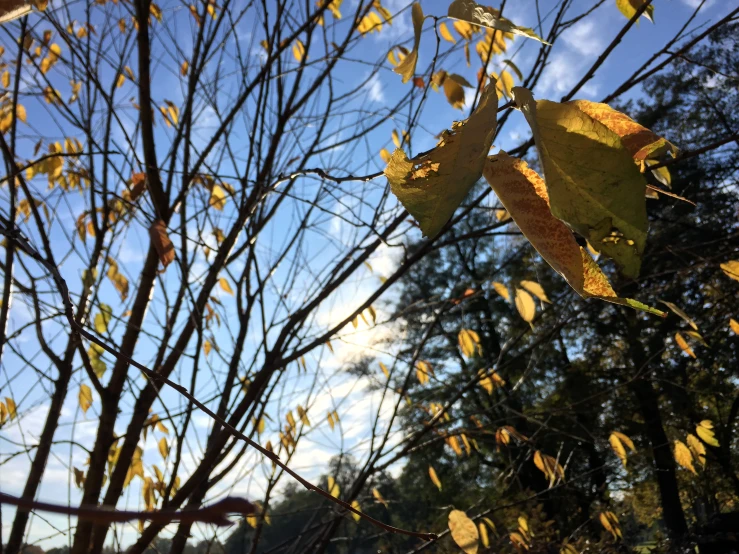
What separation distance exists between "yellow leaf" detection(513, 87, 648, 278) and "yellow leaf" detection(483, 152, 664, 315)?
0.02 metres

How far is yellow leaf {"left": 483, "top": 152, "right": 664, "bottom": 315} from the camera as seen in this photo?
0.96ft

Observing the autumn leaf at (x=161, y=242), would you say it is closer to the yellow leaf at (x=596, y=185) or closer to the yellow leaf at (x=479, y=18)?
the yellow leaf at (x=479, y=18)

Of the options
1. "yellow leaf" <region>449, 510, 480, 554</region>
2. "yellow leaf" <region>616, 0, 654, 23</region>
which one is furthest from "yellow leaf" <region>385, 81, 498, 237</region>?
"yellow leaf" <region>449, 510, 480, 554</region>

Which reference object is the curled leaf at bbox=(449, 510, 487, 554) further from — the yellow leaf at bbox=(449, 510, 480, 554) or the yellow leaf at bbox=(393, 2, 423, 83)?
the yellow leaf at bbox=(393, 2, 423, 83)

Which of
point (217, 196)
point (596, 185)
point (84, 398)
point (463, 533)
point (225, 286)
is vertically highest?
point (217, 196)

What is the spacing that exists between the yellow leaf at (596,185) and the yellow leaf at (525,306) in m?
1.09

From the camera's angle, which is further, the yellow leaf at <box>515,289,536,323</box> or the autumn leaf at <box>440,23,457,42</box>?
the autumn leaf at <box>440,23,457,42</box>

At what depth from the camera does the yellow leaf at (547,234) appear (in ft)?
0.96

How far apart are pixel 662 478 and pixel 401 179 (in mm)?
8429

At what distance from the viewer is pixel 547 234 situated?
300mm

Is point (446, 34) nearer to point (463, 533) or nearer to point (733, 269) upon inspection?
point (733, 269)

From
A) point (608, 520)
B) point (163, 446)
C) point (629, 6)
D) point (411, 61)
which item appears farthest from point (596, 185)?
point (608, 520)

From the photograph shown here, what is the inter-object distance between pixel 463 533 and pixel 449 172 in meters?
1.09

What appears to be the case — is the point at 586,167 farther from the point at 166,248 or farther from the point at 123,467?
the point at 123,467
